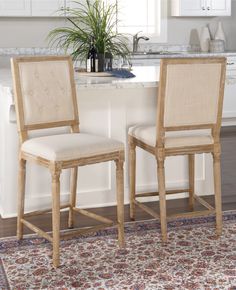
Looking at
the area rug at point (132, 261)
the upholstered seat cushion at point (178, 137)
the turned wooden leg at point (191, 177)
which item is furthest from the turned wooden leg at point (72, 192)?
the turned wooden leg at point (191, 177)

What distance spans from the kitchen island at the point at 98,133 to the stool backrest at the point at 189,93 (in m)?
0.42

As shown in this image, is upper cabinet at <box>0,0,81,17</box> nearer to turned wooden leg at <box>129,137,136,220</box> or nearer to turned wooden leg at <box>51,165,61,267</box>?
turned wooden leg at <box>129,137,136,220</box>

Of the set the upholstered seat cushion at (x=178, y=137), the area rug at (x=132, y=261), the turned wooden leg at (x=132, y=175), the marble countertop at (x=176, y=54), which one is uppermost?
the marble countertop at (x=176, y=54)

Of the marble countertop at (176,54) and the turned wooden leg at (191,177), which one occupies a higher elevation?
the marble countertop at (176,54)

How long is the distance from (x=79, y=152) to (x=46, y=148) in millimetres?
171

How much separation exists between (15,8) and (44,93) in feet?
11.1

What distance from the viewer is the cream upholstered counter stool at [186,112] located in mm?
3387

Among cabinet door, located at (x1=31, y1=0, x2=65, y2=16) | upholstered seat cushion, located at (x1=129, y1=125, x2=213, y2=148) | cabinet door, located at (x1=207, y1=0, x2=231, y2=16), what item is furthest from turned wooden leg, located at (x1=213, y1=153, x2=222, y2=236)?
cabinet door, located at (x1=207, y1=0, x2=231, y2=16)

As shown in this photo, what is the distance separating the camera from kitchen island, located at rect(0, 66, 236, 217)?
3838 mm

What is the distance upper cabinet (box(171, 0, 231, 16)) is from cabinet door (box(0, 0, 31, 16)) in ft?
5.95

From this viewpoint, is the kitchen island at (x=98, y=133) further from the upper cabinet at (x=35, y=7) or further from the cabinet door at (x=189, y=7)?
the cabinet door at (x=189, y=7)

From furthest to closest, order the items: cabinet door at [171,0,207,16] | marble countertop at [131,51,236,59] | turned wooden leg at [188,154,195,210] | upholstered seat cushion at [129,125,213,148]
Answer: cabinet door at [171,0,207,16], marble countertop at [131,51,236,59], turned wooden leg at [188,154,195,210], upholstered seat cushion at [129,125,213,148]

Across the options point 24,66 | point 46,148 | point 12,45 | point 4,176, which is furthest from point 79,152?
point 12,45

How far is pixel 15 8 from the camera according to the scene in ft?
21.6
